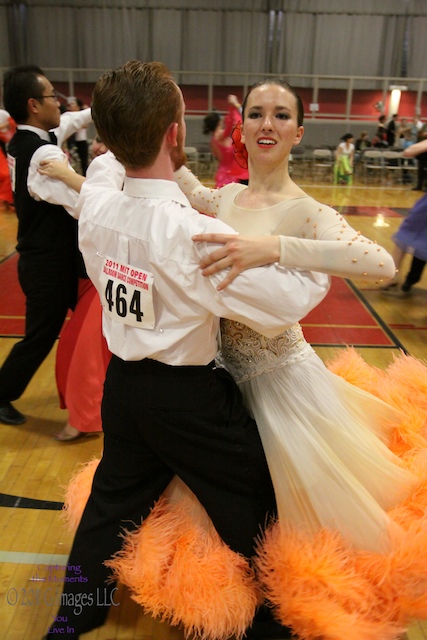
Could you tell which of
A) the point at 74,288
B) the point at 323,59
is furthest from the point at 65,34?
the point at 74,288

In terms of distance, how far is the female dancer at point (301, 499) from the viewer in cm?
153

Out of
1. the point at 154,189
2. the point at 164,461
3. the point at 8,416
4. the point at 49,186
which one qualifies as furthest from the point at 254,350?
the point at 8,416

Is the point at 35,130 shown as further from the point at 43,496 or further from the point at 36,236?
the point at 43,496

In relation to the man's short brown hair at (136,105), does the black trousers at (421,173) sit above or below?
below

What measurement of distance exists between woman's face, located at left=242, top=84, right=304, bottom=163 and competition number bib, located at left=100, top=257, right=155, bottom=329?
617 millimetres

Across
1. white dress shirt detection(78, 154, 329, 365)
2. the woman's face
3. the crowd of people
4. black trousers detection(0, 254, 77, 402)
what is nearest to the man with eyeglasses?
black trousers detection(0, 254, 77, 402)

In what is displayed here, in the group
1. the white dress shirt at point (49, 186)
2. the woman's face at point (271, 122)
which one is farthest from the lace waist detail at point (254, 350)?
the white dress shirt at point (49, 186)

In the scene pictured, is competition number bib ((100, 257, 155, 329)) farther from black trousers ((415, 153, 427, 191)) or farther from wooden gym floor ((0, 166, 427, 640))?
black trousers ((415, 153, 427, 191))

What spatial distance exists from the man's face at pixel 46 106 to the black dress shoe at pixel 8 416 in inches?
55.4

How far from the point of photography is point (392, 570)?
155 centimetres

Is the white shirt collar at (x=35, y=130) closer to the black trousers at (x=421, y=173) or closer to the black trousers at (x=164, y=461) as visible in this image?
the black trousers at (x=164, y=461)

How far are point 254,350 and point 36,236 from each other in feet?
4.73

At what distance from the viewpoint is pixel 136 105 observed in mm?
1210

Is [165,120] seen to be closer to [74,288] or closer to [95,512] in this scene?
[95,512]
